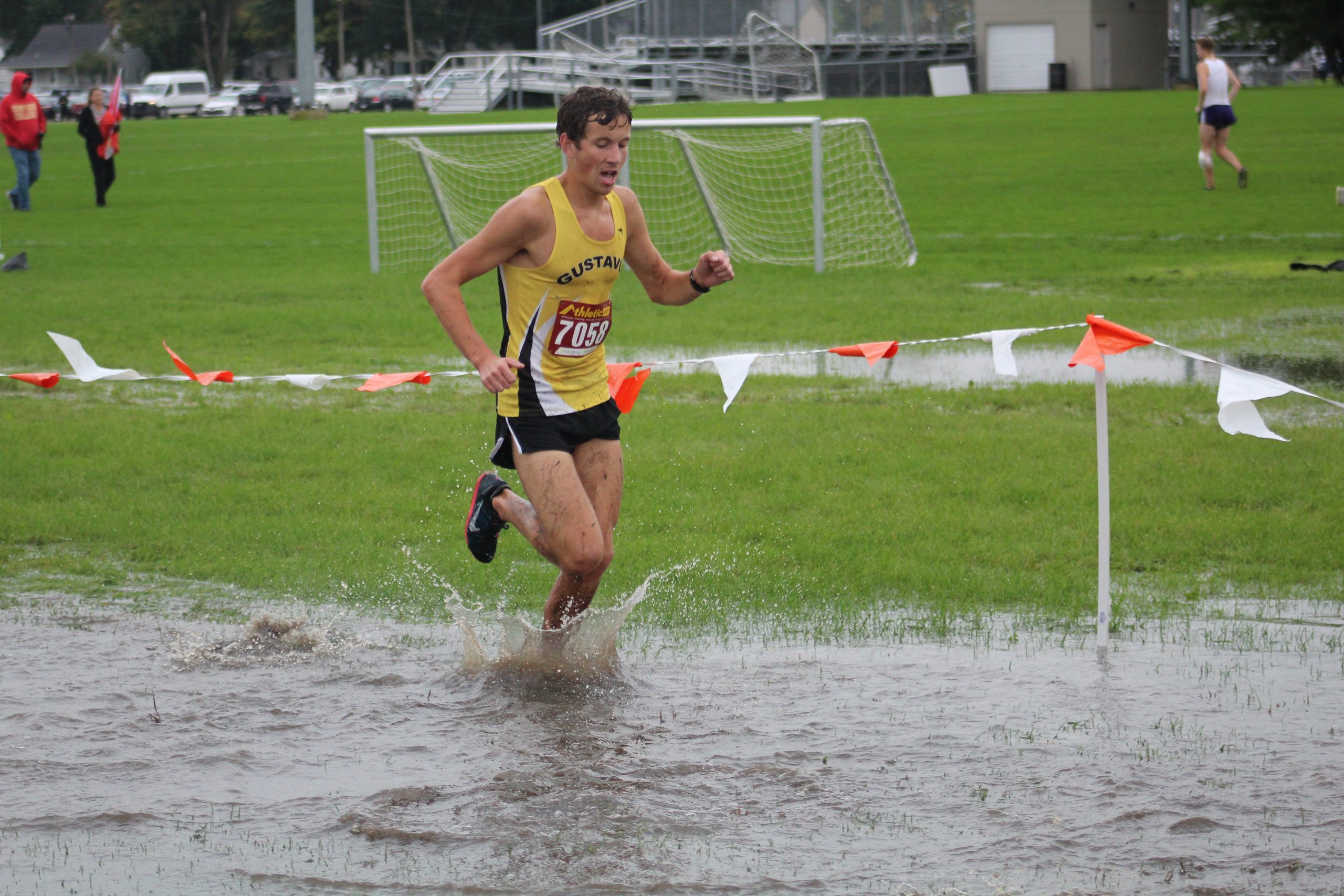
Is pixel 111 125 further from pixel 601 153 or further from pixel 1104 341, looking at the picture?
pixel 1104 341

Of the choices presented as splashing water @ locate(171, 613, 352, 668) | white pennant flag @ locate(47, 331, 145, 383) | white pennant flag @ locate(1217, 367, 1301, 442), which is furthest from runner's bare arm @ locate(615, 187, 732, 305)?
white pennant flag @ locate(47, 331, 145, 383)

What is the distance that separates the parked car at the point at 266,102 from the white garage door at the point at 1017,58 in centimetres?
3330

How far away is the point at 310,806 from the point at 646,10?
6073 centimetres

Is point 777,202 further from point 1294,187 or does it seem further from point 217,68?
point 217,68

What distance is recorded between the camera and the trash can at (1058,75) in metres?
60.7

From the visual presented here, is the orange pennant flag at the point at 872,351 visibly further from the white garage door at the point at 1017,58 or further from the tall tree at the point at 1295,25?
the white garage door at the point at 1017,58

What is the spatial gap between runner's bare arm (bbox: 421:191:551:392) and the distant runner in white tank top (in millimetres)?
18469

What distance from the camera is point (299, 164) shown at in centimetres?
3525

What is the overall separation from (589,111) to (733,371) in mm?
2107

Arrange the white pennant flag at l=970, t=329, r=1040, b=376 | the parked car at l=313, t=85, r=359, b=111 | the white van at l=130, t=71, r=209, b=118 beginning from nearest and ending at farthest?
the white pennant flag at l=970, t=329, r=1040, b=376, the parked car at l=313, t=85, r=359, b=111, the white van at l=130, t=71, r=209, b=118

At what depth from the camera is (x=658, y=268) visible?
5.48m

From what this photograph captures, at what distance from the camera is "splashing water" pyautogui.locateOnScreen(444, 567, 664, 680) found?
5.40m

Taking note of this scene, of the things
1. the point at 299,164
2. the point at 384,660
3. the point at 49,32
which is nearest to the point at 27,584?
the point at 384,660

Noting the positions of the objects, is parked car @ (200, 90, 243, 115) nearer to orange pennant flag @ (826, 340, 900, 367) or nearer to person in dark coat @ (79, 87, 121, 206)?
person in dark coat @ (79, 87, 121, 206)
